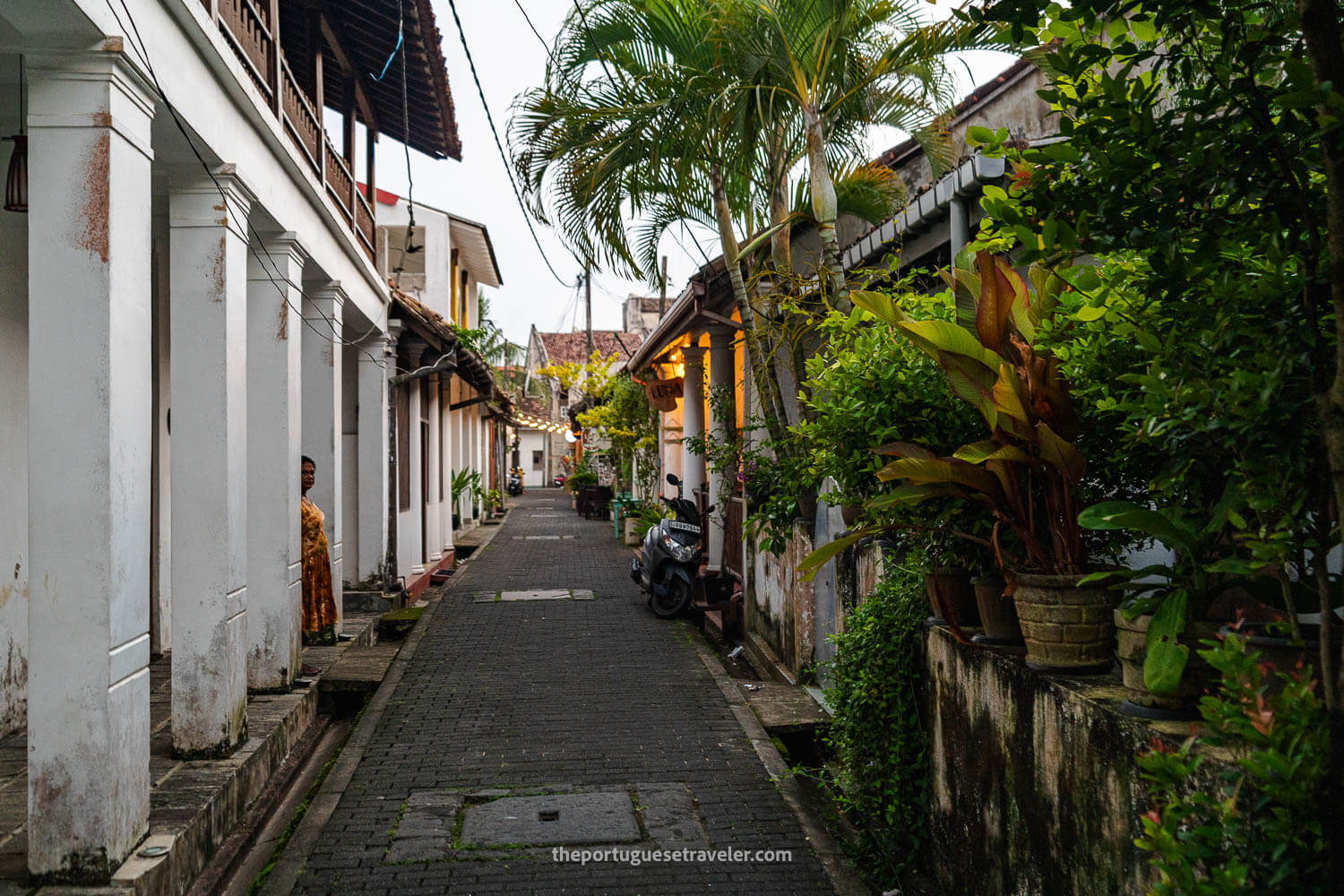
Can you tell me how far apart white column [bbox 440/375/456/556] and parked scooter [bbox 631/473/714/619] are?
6.58 m

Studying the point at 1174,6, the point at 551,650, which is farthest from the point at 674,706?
the point at 1174,6

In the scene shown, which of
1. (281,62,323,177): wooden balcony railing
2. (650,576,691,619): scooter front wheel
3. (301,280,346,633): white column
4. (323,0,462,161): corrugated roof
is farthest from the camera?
(650,576,691,619): scooter front wheel

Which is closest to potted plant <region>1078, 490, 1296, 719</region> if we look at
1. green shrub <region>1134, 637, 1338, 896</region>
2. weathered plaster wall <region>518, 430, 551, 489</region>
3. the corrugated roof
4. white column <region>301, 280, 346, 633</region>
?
green shrub <region>1134, 637, 1338, 896</region>

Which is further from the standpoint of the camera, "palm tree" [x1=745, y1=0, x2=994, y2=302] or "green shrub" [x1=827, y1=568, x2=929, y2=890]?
"palm tree" [x1=745, y1=0, x2=994, y2=302]

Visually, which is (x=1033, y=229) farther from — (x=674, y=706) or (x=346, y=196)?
(x=346, y=196)

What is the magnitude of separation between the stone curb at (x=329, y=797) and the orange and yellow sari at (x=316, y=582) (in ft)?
2.35

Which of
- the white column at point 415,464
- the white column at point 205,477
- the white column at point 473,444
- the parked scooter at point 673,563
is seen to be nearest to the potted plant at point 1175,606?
the white column at point 205,477

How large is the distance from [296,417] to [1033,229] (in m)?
6.71

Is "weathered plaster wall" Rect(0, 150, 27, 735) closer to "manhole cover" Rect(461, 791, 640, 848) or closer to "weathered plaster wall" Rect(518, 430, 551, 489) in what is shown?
"manhole cover" Rect(461, 791, 640, 848)

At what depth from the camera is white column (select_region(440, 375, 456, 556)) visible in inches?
749

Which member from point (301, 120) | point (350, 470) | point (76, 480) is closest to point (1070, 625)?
point (76, 480)

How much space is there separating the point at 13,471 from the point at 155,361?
2725 millimetres

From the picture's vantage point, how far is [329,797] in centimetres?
625

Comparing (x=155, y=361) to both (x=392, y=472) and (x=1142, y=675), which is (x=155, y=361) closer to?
(x=392, y=472)
